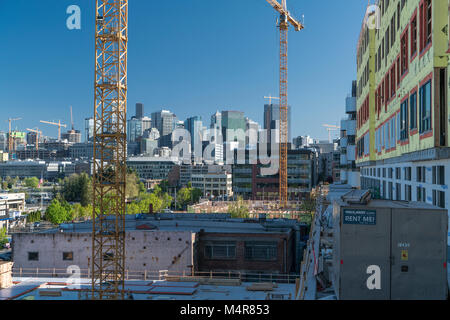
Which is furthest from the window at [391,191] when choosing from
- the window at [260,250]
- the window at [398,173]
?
the window at [260,250]

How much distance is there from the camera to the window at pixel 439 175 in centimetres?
1402

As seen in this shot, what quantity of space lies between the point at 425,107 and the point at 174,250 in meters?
22.4

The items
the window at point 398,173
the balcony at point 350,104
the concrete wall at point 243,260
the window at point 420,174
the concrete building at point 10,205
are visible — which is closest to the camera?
the window at point 420,174

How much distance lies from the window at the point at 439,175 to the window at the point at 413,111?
188cm

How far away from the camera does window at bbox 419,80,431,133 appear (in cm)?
1362

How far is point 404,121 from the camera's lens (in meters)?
18.0

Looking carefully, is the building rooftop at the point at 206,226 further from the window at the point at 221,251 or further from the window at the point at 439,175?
the window at the point at 439,175

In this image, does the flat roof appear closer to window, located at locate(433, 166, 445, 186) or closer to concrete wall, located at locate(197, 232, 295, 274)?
window, located at locate(433, 166, 445, 186)

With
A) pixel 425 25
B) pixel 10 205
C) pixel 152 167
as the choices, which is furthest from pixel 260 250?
pixel 152 167

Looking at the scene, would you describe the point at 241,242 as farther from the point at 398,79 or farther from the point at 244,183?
the point at 244,183

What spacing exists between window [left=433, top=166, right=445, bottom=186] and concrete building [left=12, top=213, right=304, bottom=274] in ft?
64.0

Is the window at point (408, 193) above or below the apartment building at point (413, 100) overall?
below

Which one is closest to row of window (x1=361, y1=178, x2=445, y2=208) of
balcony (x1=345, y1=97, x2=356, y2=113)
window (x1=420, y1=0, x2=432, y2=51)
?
window (x1=420, y1=0, x2=432, y2=51)
